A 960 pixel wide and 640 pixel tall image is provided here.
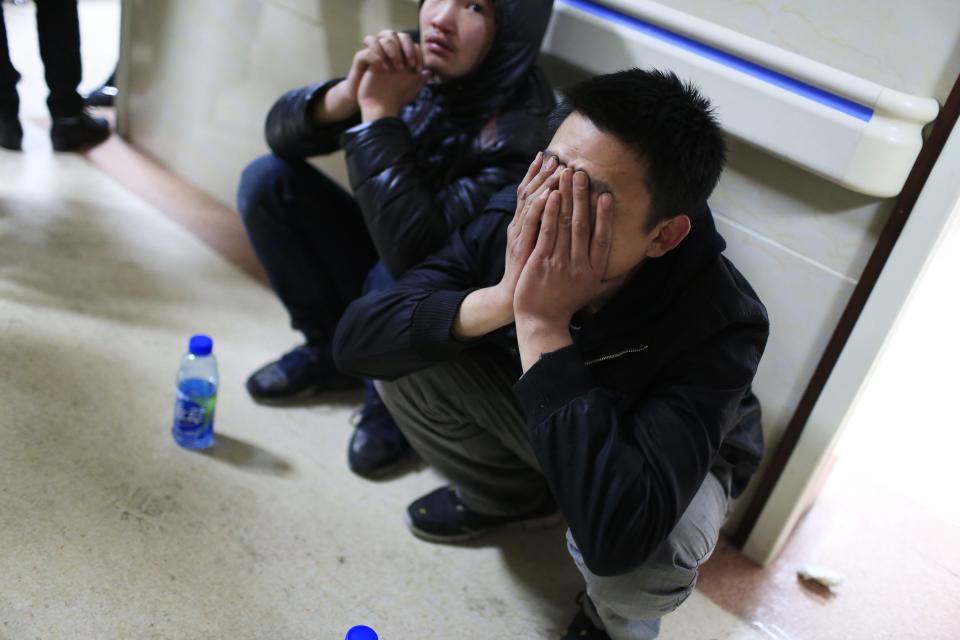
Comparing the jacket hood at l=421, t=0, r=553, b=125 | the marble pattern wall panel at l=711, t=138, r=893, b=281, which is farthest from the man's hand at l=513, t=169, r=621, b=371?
the jacket hood at l=421, t=0, r=553, b=125

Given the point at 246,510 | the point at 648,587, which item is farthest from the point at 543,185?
the point at 246,510

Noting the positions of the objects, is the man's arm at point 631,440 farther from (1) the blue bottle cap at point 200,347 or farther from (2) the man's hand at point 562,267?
(1) the blue bottle cap at point 200,347

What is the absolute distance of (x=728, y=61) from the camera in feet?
4.48

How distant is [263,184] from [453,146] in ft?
1.40

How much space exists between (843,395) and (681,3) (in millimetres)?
705

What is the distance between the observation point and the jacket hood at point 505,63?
1478mm

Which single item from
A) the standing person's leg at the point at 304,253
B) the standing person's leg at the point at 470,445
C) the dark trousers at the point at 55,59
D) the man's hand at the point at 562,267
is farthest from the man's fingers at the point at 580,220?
the dark trousers at the point at 55,59

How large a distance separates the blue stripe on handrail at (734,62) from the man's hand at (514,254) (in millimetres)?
446

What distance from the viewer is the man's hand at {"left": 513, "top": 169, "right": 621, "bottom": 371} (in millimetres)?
1043

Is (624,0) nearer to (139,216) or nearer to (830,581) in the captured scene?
(830,581)

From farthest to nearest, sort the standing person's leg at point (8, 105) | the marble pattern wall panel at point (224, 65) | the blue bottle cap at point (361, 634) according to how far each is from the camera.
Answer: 1. the standing person's leg at point (8, 105)
2. the marble pattern wall panel at point (224, 65)
3. the blue bottle cap at point (361, 634)

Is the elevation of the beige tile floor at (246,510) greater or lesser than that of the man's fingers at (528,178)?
lesser

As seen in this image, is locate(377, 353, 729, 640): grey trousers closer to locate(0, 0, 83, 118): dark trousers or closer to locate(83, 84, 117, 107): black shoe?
locate(0, 0, 83, 118): dark trousers

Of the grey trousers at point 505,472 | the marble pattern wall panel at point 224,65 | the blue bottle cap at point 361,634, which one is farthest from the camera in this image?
the marble pattern wall panel at point 224,65
